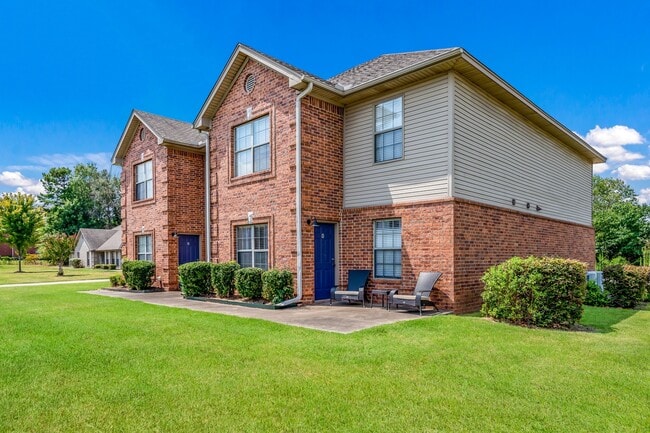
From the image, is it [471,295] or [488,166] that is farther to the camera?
[488,166]

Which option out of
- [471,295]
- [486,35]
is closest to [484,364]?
[471,295]

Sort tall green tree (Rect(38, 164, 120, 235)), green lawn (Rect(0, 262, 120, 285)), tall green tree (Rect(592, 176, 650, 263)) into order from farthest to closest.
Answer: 1. tall green tree (Rect(38, 164, 120, 235))
2. tall green tree (Rect(592, 176, 650, 263))
3. green lawn (Rect(0, 262, 120, 285))

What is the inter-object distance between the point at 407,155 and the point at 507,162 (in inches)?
148

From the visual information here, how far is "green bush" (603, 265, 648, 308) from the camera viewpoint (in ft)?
39.2

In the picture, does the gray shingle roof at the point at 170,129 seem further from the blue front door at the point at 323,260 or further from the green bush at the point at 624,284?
the green bush at the point at 624,284

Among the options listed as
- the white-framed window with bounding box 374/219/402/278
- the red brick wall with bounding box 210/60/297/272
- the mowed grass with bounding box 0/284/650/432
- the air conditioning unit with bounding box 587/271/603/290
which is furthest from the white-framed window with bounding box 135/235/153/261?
the air conditioning unit with bounding box 587/271/603/290

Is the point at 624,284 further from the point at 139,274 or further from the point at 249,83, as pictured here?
the point at 139,274

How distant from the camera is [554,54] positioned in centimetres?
1670

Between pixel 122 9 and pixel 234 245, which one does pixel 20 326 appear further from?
pixel 122 9

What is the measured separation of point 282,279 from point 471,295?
4928 mm

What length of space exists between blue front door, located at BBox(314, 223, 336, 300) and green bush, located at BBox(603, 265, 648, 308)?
330 inches

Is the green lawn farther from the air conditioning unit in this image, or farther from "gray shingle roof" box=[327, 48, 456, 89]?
the air conditioning unit

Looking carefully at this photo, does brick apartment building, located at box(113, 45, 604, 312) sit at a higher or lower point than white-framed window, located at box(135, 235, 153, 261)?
higher

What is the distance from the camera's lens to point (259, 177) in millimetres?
12789
